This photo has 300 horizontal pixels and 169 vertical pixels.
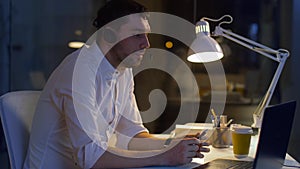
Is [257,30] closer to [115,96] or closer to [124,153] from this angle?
[115,96]

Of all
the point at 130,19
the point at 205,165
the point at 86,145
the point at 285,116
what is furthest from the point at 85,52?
the point at 285,116

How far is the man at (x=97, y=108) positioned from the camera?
46.2 inches

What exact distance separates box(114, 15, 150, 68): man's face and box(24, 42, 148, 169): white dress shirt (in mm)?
57

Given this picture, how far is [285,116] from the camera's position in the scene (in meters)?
1.16

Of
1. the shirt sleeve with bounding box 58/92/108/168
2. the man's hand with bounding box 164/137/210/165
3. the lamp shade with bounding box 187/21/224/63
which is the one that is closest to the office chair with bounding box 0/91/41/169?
the shirt sleeve with bounding box 58/92/108/168

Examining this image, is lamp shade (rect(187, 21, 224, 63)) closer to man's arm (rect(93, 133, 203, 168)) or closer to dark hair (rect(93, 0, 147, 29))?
dark hair (rect(93, 0, 147, 29))

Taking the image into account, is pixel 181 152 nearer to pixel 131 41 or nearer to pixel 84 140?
pixel 84 140

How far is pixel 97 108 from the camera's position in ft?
4.33

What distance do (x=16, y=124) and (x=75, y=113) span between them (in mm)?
308

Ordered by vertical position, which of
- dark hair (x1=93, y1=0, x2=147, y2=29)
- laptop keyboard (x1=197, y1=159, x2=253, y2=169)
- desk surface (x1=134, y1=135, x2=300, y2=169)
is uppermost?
dark hair (x1=93, y1=0, x2=147, y2=29)

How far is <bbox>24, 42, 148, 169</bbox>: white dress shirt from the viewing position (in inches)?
45.9

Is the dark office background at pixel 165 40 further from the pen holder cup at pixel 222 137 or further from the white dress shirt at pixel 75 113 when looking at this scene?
the white dress shirt at pixel 75 113

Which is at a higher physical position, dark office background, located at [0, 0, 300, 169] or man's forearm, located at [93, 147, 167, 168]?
dark office background, located at [0, 0, 300, 169]

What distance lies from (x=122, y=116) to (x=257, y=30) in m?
1.62
